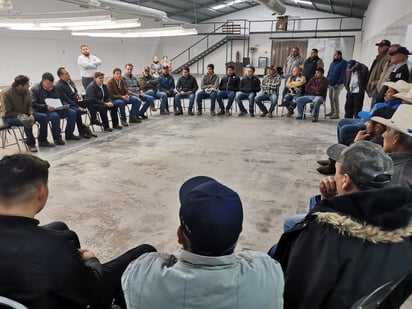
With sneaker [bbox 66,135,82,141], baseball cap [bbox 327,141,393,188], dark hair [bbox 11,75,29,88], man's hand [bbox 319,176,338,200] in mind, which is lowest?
sneaker [bbox 66,135,82,141]

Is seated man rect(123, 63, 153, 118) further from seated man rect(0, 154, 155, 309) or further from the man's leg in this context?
seated man rect(0, 154, 155, 309)

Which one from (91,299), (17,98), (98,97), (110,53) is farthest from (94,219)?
(110,53)

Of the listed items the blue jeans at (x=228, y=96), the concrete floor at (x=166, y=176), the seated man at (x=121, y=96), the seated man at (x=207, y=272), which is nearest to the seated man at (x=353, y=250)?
the seated man at (x=207, y=272)

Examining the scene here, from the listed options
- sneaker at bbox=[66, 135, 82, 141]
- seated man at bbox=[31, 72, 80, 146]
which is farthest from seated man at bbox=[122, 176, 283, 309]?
sneaker at bbox=[66, 135, 82, 141]

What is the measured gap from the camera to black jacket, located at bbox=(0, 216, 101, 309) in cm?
91

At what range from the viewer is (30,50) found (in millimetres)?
9117

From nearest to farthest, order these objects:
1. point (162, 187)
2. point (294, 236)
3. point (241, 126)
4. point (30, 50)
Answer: point (294, 236), point (162, 187), point (241, 126), point (30, 50)

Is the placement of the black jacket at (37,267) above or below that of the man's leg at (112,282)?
above

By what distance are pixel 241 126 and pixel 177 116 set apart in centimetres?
185

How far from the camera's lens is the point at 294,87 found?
7.15 metres

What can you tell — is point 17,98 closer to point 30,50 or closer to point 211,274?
point 211,274

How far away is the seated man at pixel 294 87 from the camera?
7.11 metres

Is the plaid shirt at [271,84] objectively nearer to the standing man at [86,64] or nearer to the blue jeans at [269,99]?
the blue jeans at [269,99]

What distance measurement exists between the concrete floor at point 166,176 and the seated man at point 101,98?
0.31 m
